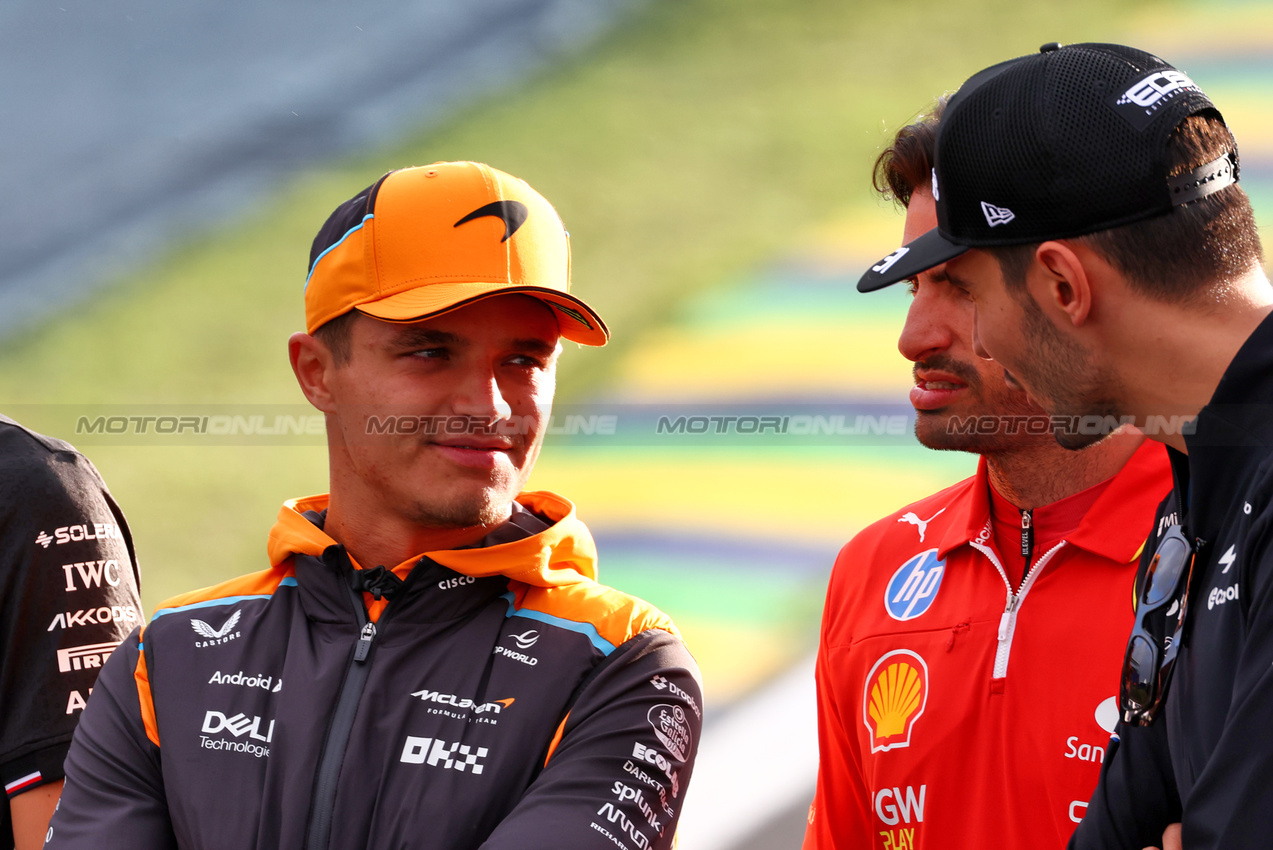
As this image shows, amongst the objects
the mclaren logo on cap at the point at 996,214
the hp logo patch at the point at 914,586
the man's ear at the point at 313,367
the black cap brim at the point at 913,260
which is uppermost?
the mclaren logo on cap at the point at 996,214

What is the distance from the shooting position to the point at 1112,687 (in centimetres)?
149

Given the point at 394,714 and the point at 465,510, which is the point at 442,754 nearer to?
the point at 394,714

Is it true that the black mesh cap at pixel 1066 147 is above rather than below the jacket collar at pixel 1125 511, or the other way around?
above

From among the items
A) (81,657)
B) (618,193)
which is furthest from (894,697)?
(618,193)

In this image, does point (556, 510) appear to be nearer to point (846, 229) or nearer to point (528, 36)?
point (846, 229)

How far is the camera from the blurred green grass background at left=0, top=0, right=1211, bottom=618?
12.5 ft

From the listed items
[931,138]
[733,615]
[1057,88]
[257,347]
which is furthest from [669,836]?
[257,347]

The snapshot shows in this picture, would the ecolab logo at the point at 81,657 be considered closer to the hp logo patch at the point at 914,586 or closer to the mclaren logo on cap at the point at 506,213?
the mclaren logo on cap at the point at 506,213

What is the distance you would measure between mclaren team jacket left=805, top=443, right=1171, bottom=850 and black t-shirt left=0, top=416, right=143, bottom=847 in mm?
1177

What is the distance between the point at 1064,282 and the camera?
3.86ft

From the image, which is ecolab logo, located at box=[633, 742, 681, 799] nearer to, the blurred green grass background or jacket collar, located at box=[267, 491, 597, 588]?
jacket collar, located at box=[267, 491, 597, 588]

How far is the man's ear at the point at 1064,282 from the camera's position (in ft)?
3.78

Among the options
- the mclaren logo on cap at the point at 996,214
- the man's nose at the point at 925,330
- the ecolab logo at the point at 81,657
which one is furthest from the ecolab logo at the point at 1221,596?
the ecolab logo at the point at 81,657

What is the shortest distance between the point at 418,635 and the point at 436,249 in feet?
1.78
